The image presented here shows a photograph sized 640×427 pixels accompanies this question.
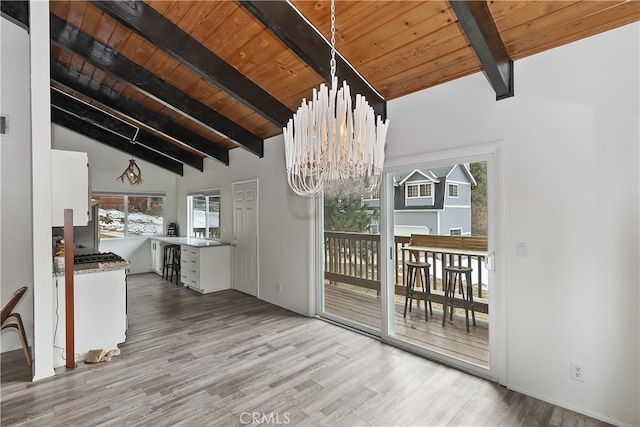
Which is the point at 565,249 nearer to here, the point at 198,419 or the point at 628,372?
the point at 628,372

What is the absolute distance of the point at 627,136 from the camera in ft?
6.58

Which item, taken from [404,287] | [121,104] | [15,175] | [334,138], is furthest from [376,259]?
[15,175]

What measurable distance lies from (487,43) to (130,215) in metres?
7.64

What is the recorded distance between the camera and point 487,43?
2.06 m

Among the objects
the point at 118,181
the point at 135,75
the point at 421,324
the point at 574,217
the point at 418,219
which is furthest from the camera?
the point at 118,181

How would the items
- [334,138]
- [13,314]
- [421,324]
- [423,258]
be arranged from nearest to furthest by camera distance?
[334,138] → [13,314] → [421,324] → [423,258]

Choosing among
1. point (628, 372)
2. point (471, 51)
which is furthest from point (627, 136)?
point (628, 372)

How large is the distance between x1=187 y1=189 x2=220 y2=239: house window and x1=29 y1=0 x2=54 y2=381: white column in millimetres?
3650

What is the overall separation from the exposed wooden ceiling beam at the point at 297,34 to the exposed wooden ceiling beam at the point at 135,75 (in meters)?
1.89

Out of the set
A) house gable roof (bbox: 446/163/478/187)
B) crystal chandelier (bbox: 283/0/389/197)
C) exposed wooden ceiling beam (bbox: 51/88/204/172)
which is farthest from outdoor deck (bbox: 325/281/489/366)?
exposed wooden ceiling beam (bbox: 51/88/204/172)

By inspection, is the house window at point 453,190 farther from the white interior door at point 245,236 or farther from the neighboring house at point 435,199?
the white interior door at point 245,236

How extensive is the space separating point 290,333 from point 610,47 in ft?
12.5

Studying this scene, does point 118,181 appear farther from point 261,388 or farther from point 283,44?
point 261,388

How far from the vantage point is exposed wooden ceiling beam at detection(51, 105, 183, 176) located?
5762 mm
